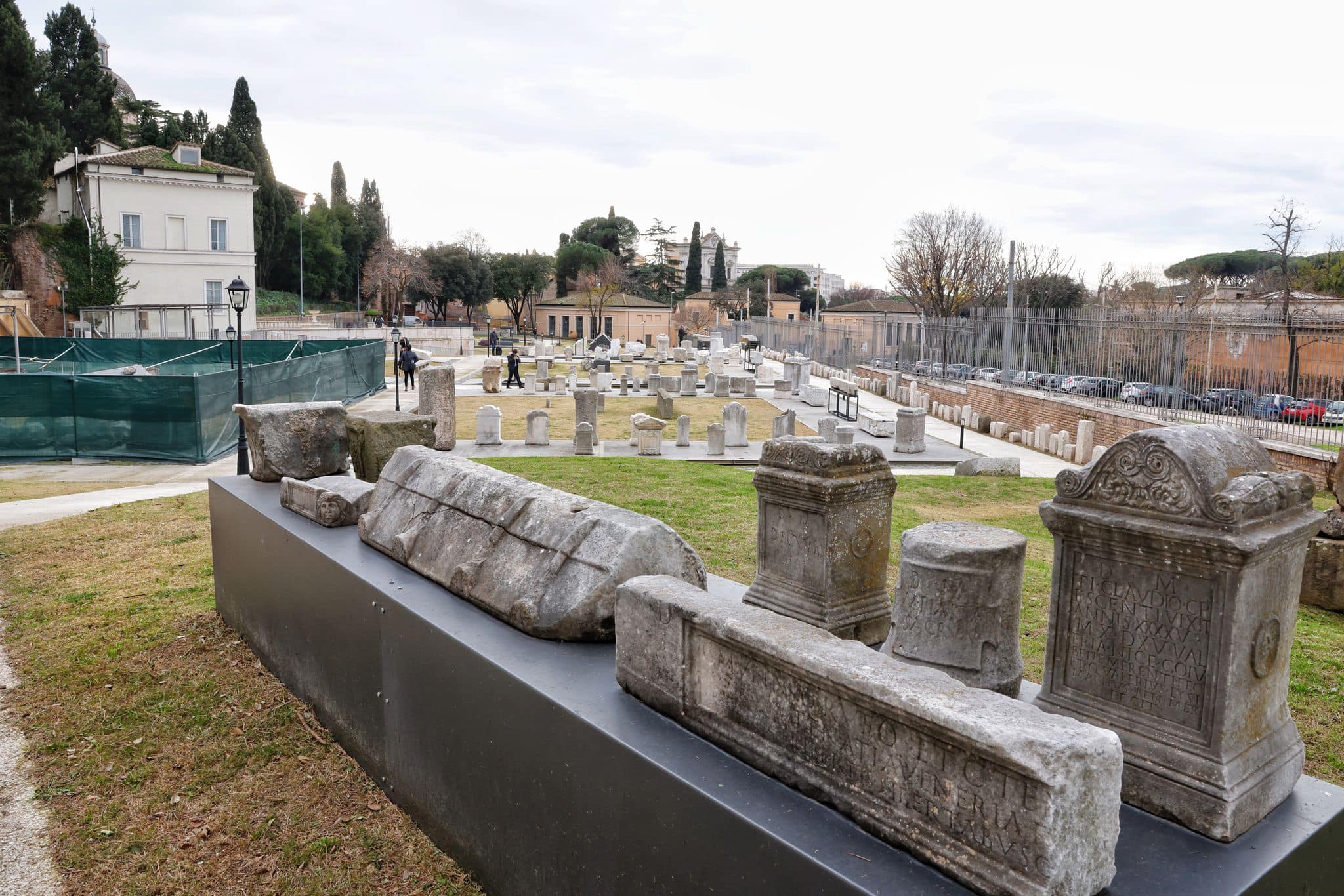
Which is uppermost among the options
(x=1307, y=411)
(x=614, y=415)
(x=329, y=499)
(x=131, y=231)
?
(x=131, y=231)

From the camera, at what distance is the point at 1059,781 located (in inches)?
79.8

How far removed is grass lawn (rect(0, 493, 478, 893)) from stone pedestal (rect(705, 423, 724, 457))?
36.0ft

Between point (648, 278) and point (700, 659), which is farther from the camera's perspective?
point (648, 278)

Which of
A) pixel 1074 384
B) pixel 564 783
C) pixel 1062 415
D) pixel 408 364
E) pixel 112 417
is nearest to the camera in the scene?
pixel 564 783

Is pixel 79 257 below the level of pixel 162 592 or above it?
above

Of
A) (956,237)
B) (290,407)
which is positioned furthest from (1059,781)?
(956,237)

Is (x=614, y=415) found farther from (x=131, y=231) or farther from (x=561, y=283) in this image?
(x=561, y=283)

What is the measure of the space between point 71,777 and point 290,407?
2.99 metres

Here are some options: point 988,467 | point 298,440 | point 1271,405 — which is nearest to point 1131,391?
point 1271,405

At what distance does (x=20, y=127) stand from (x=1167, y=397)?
1879 inches

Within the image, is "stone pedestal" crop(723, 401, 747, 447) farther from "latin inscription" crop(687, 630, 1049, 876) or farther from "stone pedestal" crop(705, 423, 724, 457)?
"latin inscription" crop(687, 630, 1049, 876)

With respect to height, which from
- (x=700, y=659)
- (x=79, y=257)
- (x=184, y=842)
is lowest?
(x=184, y=842)

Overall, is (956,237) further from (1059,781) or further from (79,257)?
(1059,781)

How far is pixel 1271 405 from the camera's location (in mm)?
15375
